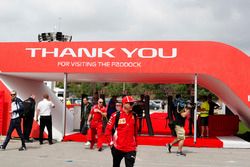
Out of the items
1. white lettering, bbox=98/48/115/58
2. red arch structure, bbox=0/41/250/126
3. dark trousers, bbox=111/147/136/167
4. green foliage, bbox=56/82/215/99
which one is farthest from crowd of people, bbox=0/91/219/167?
green foliage, bbox=56/82/215/99

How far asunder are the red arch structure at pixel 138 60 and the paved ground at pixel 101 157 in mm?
2349

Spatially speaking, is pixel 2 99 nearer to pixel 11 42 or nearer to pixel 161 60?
pixel 11 42

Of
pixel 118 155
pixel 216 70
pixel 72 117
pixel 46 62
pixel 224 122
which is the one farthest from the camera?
pixel 72 117

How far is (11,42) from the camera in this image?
40.0 ft

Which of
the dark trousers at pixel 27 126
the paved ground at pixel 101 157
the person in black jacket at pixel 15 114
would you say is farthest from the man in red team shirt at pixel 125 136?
the dark trousers at pixel 27 126

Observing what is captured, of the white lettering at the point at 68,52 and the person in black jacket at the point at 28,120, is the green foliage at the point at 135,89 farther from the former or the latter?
the person in black jacket at the point at 28,120

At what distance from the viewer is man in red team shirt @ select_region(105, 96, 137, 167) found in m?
5.25

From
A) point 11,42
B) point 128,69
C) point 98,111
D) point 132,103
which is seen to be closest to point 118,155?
point 132,103

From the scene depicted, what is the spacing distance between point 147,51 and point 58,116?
4930mm

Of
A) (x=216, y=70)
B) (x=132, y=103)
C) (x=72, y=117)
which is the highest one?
(x=216, y=70)

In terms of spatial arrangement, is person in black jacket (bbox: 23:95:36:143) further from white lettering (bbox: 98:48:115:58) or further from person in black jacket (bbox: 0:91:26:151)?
white lettering (bbox: 98:48:115:58)

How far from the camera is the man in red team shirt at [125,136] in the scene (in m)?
5.25

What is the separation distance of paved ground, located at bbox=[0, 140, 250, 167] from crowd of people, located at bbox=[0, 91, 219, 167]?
0.36 meters

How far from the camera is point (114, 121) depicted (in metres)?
5.39
